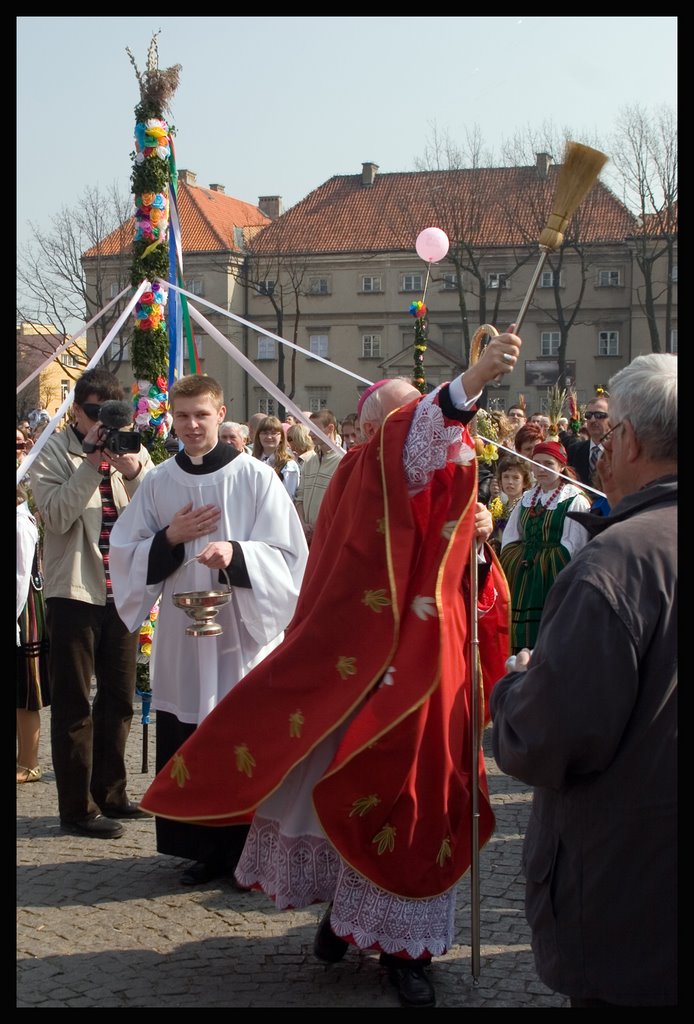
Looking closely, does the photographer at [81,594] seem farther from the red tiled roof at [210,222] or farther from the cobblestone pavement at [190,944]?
the red tiled roof at [210,222]

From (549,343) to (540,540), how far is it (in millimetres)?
45411

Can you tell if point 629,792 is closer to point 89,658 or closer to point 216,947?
point 216,947

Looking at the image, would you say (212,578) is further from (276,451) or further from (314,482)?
(276,451)

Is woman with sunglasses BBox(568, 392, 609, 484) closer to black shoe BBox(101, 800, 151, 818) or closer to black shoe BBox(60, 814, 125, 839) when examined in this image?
black shoe BBox(101, 800, 151, 818)

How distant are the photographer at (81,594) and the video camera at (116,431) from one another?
7 cm

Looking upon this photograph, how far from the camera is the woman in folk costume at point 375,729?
382 centimetres

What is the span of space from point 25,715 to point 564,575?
4.93m

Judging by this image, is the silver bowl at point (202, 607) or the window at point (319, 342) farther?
the window at point (319, 342)

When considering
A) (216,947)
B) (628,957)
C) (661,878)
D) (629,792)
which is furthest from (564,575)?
(216,947)

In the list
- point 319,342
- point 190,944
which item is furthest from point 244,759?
point 319,342

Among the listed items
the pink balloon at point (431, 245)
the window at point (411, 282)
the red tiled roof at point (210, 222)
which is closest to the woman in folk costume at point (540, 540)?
the pink balloon at point (431, 245)

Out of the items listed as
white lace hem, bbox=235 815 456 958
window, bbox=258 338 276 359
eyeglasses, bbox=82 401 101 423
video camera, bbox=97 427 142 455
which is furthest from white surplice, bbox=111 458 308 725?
window, bbox=258 338 276 359

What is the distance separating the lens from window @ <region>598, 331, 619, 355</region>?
49375 millimetres

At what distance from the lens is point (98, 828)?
5758 mm
